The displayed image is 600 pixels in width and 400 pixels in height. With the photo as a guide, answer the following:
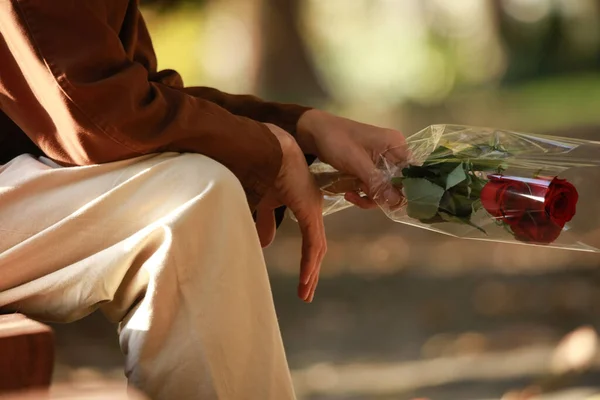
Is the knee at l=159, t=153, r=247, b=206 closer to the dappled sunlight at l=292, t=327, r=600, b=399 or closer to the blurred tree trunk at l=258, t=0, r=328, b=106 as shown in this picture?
the dappled sunlight at l=292, t=327, r=600, b=399

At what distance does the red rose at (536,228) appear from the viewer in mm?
1022

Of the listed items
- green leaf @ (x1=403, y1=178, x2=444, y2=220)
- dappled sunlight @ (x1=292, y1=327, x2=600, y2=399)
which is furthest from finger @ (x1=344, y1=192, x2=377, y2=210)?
dappled sunlight @ (x1=292, y1=327, x2=600, y2=399)

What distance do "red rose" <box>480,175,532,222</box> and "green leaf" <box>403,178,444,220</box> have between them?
0.06m

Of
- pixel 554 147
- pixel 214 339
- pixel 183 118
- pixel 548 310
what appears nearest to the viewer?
pixel 214 339

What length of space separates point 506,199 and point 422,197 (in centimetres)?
11

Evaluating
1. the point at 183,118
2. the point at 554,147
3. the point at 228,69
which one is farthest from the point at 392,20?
the point at 183,118

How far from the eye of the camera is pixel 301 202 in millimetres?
1126

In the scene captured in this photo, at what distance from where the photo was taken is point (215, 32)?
2.82 meters

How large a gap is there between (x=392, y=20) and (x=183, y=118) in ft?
6.73

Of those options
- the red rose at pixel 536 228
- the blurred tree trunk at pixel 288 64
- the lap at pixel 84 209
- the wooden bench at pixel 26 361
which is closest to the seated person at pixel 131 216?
the lap at pixel 84 209

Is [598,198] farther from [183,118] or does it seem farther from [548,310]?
[548,310]

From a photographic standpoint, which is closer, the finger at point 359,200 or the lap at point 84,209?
the lap at point 84,209

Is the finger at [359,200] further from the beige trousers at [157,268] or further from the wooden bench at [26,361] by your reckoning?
the wooden bench at [26,361]

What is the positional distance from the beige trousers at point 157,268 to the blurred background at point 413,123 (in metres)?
1.74
